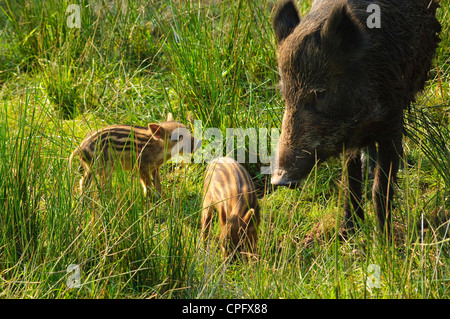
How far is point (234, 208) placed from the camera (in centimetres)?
390

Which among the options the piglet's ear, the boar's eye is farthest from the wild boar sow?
the piglet's ear

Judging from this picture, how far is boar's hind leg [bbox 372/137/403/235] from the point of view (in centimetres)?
388

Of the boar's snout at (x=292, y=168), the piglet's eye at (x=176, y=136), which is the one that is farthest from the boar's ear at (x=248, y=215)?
the piglet's eye at (x=176, y=136)

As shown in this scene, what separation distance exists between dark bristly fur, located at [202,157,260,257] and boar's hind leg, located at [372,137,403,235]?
28.4 inches

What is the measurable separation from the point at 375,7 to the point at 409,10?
26 cm

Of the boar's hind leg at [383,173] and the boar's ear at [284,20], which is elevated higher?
the boar's ear at [284,20]

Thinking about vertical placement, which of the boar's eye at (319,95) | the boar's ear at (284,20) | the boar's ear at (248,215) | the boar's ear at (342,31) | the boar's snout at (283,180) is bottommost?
the boar's ear at (248,215)

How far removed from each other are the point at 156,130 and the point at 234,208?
0.91 meters

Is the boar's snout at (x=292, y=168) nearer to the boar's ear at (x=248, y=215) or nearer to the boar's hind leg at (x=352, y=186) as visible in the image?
the boar's ear at (x=248, y=215)

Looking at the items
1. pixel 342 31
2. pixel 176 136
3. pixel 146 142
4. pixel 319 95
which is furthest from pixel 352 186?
pixel 146 142

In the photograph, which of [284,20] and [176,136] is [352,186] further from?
[176,136]

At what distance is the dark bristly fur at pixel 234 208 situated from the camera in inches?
149

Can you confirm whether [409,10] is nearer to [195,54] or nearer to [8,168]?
[195,54]
